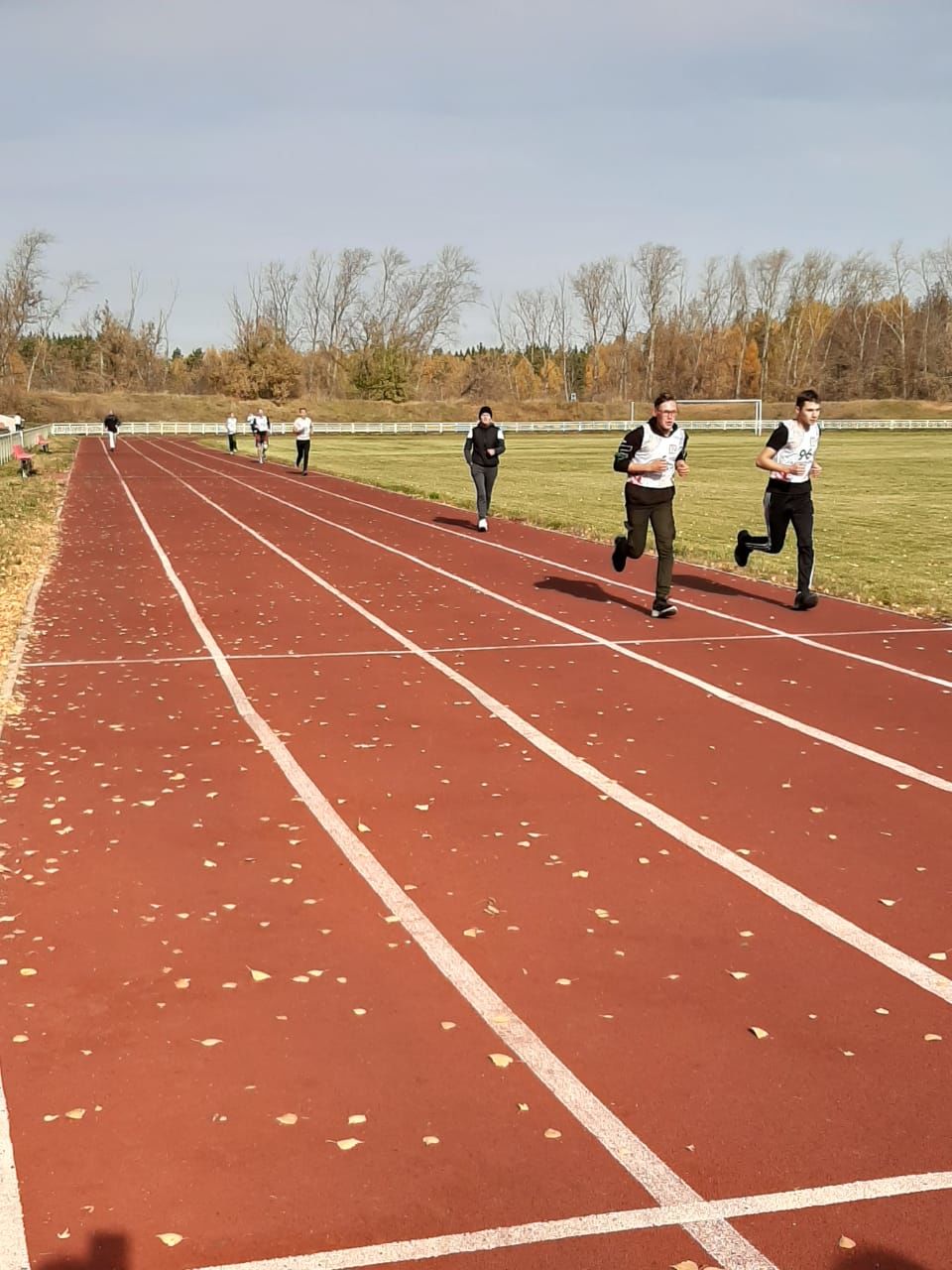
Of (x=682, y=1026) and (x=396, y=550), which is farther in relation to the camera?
(x=396, y=550)

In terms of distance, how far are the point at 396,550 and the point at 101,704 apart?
9.71 m

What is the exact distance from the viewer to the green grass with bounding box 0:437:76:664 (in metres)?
13.2

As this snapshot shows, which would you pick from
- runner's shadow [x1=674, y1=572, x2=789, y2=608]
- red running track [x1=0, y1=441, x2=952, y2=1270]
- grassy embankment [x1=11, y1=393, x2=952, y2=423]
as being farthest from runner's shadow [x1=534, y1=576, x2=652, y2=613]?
grassy embankment [x1=11, y1=393, x2=952, y2=423]

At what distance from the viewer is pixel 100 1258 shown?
3217 mm

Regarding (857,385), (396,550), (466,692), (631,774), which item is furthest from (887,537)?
(857,385)

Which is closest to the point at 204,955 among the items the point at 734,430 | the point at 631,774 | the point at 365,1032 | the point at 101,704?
the point at 365,1032

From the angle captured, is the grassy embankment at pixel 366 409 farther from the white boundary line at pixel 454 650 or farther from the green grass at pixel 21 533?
the white boundary line at pixel 454 650


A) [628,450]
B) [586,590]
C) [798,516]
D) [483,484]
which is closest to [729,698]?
[628,450]

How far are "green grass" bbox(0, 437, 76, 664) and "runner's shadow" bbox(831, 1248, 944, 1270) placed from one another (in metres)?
8.79

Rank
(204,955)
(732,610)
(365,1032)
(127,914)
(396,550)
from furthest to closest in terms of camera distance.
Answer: (396,550), (732,610), (127,914), (204,955), (365,1032)

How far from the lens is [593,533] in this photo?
20.2 metres

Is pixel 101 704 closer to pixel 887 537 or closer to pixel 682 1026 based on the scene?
pixel 682 1026

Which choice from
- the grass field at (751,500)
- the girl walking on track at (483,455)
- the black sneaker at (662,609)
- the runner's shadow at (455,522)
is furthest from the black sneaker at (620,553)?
the runner's shadow at (455,522)

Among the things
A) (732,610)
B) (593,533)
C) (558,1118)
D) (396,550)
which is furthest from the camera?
(593,533)
